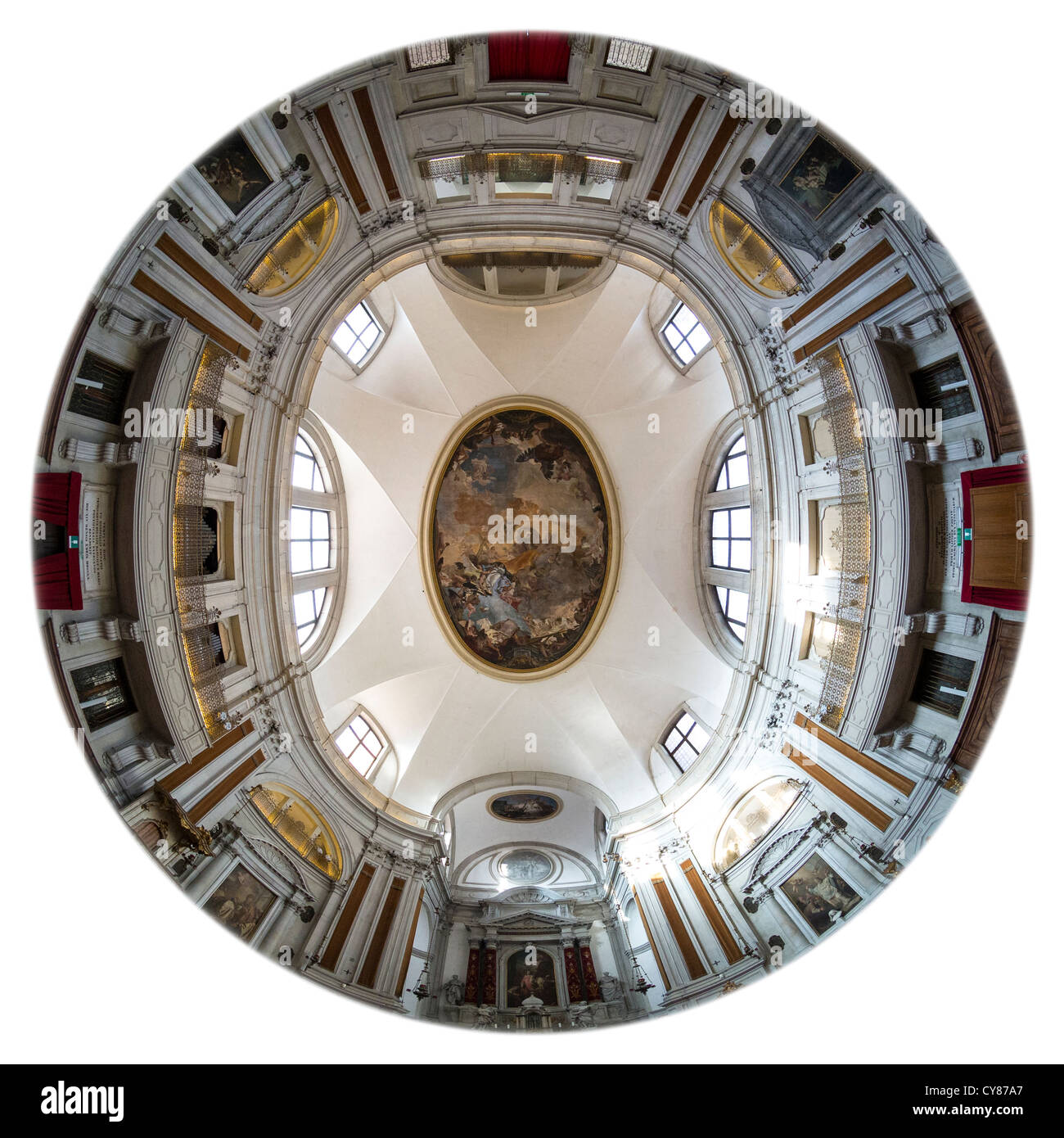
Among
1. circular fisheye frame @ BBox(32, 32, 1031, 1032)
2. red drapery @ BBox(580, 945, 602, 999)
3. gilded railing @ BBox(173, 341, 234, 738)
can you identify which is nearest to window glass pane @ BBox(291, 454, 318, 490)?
circular fisheye frame @ BBox(32, 32, 1031, 1032)

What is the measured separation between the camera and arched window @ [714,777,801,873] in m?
7.86

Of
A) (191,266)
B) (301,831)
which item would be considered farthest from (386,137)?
(301,831)

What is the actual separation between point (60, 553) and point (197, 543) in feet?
4.75

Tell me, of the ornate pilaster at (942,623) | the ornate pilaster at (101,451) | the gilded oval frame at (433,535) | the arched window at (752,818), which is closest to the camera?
the ornate pilaster at (101,451)

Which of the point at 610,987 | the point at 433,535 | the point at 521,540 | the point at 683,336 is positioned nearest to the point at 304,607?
the point at 433,535

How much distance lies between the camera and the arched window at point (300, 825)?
286 inches

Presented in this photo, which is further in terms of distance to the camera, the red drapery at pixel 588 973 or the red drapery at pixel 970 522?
the red drapery at pixel 588 973

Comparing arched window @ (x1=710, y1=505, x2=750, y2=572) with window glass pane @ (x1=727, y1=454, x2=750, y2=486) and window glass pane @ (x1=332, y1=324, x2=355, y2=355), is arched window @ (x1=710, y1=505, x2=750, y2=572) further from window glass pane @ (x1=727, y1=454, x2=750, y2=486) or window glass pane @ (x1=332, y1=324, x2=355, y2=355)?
window glass pane @ (x1=332, y1=324, x2=355, y2=355)

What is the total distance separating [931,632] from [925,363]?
2.43 metres

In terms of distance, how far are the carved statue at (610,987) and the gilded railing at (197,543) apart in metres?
5.16

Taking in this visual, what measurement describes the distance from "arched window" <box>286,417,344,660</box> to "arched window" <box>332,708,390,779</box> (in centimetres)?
188

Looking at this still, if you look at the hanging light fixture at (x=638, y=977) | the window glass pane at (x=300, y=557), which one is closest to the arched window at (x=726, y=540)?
the hanging light fixture at (x=638, y=977)

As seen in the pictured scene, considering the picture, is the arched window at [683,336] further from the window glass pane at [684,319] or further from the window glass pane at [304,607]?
the window glass pane at [304,607]

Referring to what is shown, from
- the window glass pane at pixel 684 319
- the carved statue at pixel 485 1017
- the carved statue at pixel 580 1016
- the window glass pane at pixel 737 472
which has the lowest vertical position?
the carved statue at pixel 485 1017
